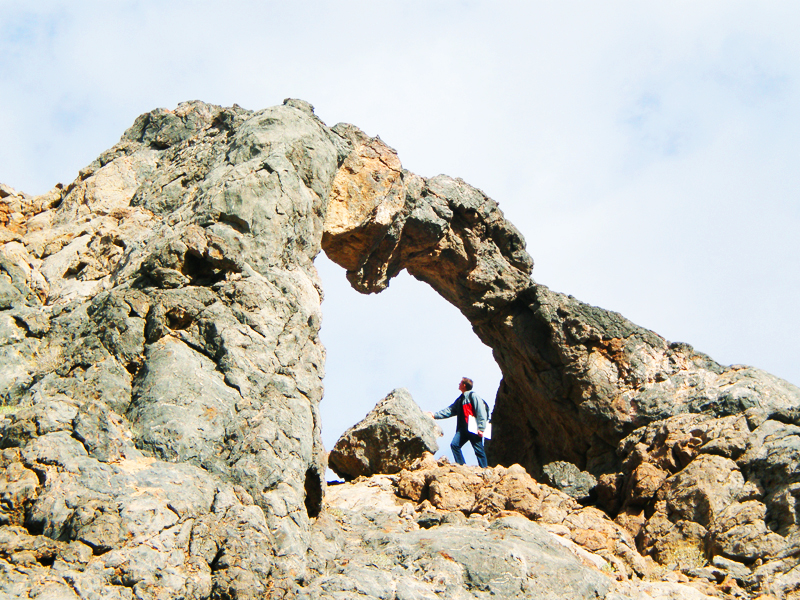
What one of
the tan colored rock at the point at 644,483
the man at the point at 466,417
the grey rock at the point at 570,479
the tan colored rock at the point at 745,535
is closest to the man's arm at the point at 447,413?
the man at the point at 466,417

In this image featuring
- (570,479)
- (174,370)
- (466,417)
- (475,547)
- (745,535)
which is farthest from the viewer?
(466,417)

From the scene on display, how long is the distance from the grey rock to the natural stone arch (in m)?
0.54

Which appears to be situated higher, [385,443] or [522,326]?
[522,326]

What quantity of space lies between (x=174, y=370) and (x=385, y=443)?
8.20 metres

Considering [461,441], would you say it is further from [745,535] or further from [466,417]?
[745,535]

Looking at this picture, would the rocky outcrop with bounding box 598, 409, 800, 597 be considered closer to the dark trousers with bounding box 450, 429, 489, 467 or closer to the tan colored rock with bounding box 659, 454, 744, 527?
the tan colored rock with bounding box 659, 454, 744, 527

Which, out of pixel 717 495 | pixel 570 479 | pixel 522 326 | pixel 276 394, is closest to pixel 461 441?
pixel 570 479

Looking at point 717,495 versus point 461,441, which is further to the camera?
point 461,441

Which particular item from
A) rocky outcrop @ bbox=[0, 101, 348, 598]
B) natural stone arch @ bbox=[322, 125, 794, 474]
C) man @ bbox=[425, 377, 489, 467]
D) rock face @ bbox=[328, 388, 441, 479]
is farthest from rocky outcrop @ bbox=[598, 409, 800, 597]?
rocky outcrop @ bbox=[0, 101, 348, 598]

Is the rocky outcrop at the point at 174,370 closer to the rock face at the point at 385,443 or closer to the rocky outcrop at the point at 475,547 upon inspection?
the rocky outcrop at the point at 475,547

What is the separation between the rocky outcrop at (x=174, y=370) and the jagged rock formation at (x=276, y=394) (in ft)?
0.11

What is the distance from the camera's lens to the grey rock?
17.2 meters

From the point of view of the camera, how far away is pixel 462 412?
18.3 m

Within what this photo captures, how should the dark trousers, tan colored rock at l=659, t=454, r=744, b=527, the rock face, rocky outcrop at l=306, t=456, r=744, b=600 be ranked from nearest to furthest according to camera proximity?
rocky outcrop at l=306, t=456, r=744, b=600, tan colored rock at l=659, t=454, r=744, b=527, the rock face, the dark trousers
